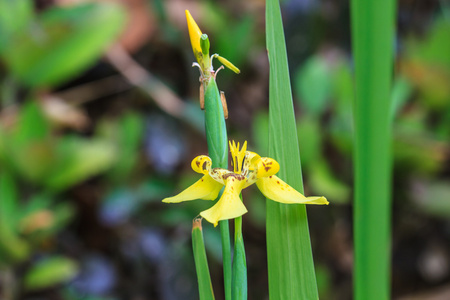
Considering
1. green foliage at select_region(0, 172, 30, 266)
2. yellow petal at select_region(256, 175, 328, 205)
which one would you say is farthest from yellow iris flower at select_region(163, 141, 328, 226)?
green foliage at select_region(0, 172, 30, 266)

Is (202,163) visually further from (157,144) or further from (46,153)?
(157,144)

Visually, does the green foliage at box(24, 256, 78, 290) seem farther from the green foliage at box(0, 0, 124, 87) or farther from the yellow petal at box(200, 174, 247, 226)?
the yellow petal at box(200, 174, 247, 226)

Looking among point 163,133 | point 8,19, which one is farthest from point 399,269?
point 8,19

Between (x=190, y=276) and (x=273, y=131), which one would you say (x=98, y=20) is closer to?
(x=190, y=276)

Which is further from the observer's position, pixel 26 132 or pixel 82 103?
pixel 82 103

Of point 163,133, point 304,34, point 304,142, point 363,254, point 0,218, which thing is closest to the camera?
point 363,254

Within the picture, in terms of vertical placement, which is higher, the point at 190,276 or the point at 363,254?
the point at 363,254
